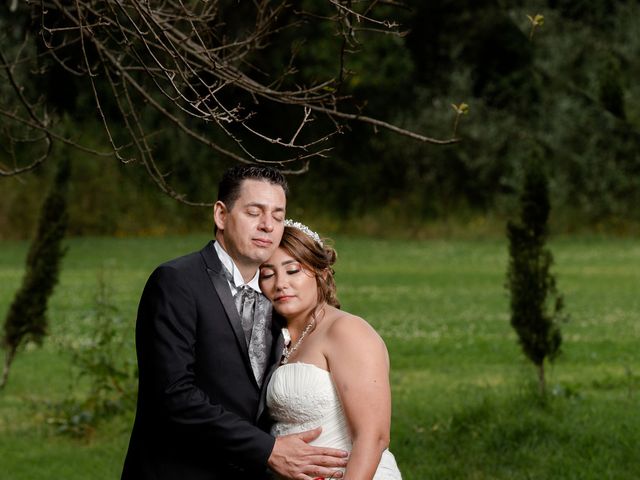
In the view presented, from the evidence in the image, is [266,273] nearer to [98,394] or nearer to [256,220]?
[256,220]

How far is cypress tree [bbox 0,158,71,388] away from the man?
692cm

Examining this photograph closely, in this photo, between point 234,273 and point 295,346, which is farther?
point 295,346

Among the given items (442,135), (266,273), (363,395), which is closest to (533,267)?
(266,273)

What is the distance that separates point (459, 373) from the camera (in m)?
13.2

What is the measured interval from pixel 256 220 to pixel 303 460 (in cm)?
86

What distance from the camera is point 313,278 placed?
4.74 metres

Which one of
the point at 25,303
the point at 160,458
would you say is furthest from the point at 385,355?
the point at 25,303

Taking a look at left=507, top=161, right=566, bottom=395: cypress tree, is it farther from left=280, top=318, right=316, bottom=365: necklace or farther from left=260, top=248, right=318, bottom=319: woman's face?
left=260, top=248, right=318, bottom=319: woman's face

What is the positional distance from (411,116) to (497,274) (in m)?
15.2

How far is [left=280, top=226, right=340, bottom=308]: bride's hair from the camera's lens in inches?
183

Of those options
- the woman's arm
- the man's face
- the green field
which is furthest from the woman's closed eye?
the green field

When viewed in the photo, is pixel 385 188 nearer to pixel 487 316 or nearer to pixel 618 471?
pixel 487 316

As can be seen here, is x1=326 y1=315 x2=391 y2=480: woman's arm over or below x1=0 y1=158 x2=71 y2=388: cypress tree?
below

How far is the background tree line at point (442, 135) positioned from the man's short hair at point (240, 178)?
25415 millimetres
